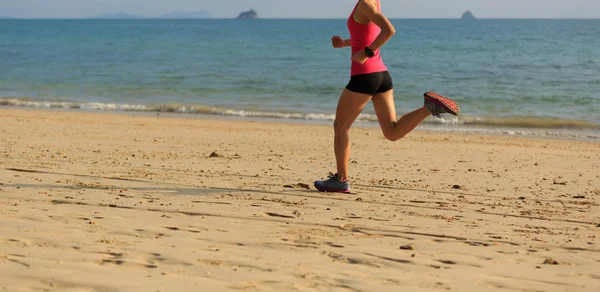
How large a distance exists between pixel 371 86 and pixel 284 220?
136 centimetres

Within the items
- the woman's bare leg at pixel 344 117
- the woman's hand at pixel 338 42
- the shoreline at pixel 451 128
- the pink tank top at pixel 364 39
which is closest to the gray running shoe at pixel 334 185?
the woman's bare leg at pixel 344 117

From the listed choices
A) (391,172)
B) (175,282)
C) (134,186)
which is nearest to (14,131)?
(134,186)

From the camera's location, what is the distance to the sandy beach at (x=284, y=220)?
3.66m

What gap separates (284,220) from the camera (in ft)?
16.5

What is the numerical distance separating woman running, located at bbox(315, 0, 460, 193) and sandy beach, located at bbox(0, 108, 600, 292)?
0.60 meters

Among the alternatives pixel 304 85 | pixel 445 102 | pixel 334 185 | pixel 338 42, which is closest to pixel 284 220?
pixel 334 185

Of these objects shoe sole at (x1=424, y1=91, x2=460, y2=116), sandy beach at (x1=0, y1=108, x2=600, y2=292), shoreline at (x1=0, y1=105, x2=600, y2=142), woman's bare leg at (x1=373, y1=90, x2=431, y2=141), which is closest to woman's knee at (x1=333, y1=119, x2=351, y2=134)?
woman's bare leg at (x1=373, y1=90, x2=431, y2=141)

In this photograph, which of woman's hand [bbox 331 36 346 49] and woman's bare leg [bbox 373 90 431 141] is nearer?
woman's bare leg [bbox 373 90 431 141]

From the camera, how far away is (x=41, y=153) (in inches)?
315

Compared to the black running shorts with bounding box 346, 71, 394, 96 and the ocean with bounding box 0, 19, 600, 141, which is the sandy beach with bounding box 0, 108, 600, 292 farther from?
the ocean with bounding box 0, 19, 600, 141

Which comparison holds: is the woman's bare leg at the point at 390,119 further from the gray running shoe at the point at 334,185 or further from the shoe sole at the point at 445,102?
the gray running shoe at the point at 334,185

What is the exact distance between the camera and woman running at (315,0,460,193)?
545 cm

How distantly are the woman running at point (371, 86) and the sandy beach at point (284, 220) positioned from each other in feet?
1.97

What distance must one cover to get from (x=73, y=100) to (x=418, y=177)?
1407cm
